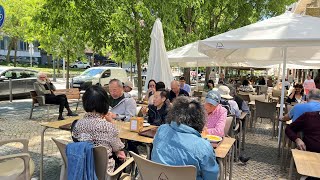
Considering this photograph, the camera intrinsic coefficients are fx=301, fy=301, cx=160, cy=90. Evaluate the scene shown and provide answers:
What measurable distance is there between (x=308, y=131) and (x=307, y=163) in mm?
1069

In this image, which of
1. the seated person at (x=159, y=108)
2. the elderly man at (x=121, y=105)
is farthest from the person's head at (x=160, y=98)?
the elderly man at (x=121, y=105)

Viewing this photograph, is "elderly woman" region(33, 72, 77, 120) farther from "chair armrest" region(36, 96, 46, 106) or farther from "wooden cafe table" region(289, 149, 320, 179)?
"wooden cafe table" region(289, 149, 320, 179)

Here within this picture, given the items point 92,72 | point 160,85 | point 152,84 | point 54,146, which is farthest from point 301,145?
point 92,72

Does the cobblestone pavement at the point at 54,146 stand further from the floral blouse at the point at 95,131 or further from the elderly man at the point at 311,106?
the floral blouse at the point at 95,131

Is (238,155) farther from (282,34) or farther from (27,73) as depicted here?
(27,73)

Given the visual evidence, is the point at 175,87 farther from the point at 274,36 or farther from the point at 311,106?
the point at 311,106

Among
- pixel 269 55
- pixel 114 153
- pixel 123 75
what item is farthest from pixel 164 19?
pixel 123 75

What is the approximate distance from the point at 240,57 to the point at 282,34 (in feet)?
13.1

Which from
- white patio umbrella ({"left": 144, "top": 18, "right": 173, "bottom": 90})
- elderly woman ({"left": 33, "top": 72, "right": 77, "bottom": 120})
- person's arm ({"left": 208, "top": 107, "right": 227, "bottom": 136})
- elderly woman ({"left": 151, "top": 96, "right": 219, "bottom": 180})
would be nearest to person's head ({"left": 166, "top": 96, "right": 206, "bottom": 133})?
elderly woman ({"left": 151, "top": 96, "right": 219, "bottom": 180})

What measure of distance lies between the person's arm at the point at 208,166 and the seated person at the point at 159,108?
7.18 ft

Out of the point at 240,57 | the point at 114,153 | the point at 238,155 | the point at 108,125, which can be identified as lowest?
the point at 238,155

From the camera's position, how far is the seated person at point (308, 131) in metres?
3.76

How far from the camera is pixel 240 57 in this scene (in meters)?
9.36

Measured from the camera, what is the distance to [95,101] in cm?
296
